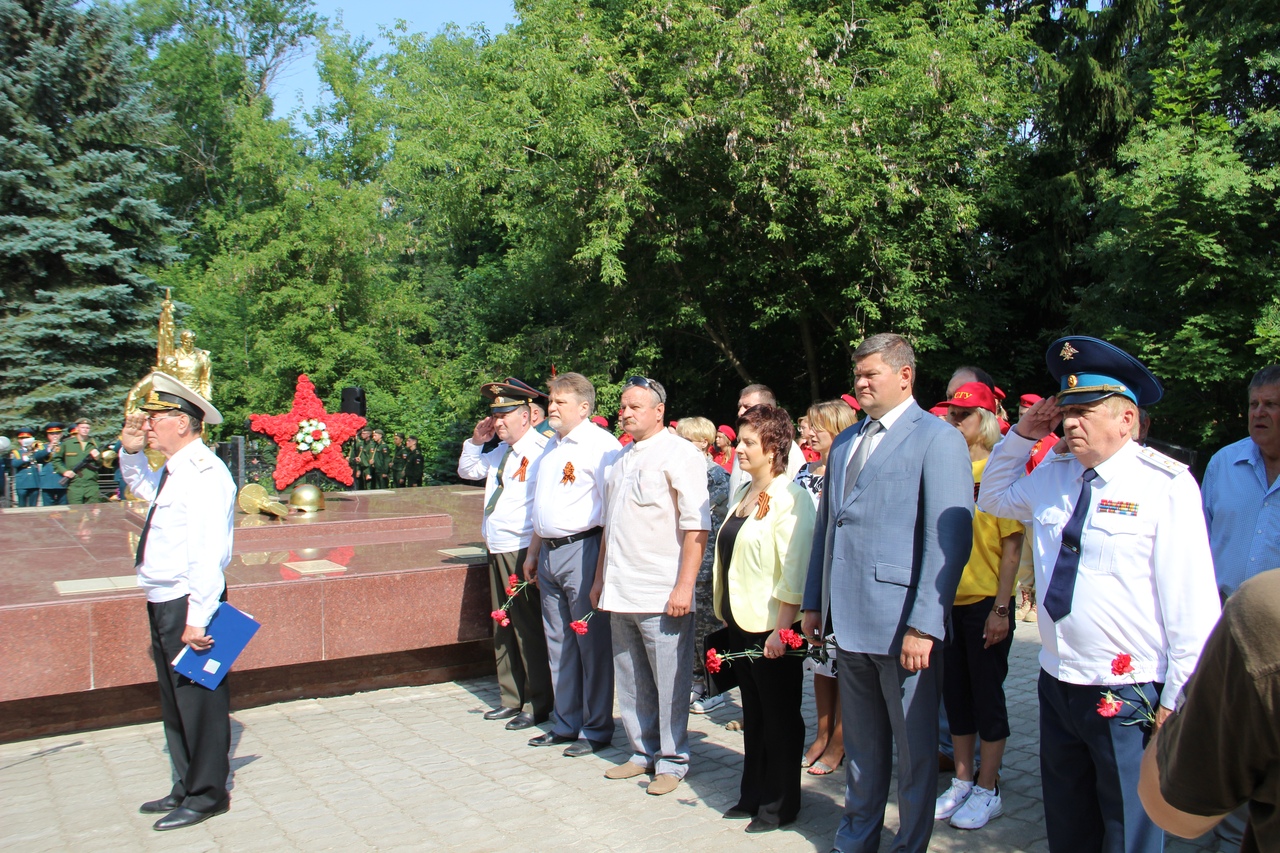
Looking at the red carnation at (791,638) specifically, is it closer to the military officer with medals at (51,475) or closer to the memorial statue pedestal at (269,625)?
the memorial statue pedestal at (269,625)

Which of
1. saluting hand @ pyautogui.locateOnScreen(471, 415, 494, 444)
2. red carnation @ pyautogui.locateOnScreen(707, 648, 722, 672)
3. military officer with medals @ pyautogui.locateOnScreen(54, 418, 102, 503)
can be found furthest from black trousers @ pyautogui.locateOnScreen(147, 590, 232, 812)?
military officer with medals @ pyautogui.locateOnScreen(54, 418, 102, 503)

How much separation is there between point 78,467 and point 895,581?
16003 mm

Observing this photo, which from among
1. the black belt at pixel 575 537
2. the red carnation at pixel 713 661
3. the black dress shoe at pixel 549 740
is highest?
the black belt at pixel 575 537

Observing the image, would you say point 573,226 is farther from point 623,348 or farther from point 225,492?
point 225,492

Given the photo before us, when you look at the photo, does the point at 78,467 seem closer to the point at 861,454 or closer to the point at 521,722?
the point at 521,722

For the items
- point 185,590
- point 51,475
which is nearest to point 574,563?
point 185,590

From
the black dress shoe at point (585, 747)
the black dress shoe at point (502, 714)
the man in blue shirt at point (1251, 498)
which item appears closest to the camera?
the man in blue shirt at point (1251, 498)

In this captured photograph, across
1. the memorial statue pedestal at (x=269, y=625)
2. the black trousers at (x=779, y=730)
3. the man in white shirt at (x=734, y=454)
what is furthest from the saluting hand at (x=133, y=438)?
the black trousers at (x=779, y=730)

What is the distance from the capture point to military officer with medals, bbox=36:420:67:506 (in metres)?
16.1

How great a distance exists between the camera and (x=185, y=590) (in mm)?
4352

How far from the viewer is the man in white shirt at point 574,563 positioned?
5270 mm

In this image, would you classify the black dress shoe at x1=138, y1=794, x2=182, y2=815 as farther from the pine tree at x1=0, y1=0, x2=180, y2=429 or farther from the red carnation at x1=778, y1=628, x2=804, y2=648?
the pine tree at x1=0, y1=0, x2=180, y2=429

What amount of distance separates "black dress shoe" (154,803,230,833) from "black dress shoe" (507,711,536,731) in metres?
1.80

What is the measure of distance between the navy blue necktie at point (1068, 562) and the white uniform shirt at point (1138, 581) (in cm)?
2
